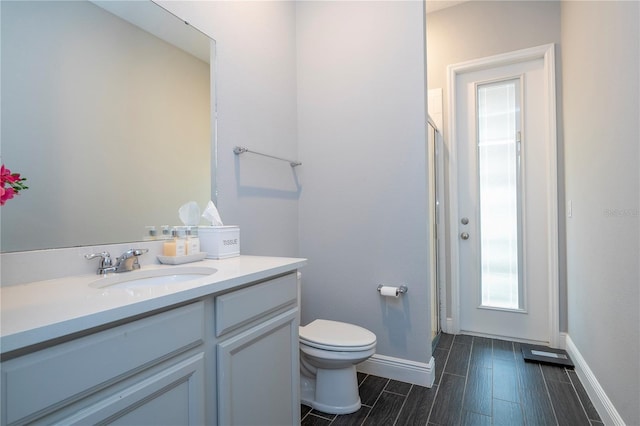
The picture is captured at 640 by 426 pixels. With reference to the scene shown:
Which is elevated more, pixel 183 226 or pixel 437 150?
pixel 437 150

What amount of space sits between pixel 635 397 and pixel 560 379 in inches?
33.7

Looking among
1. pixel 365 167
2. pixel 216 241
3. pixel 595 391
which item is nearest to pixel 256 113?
pixel 365 167

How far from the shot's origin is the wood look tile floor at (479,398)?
1.64m

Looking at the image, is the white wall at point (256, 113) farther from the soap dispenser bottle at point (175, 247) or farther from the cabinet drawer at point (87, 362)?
the cabinet drawer at point (87, 362)

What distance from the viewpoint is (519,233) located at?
8.63 feet

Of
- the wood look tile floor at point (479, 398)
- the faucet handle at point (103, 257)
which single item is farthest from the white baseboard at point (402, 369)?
the faucet handle at point (103, 257)

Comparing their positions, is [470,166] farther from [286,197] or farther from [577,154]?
[286,197]

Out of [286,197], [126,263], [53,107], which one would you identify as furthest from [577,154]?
[53,107]

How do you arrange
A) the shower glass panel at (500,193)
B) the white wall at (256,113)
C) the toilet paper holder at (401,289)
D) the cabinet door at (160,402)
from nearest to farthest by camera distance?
the cabinet door at (160,402), the white wall at (256,113), the toilet paper holder at (401,289), the shower glass panel at (500,193)

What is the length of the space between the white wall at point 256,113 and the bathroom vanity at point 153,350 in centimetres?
62

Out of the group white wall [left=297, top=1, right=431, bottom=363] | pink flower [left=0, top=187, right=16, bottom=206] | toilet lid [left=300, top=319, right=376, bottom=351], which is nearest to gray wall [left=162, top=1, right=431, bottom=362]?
white wall [left=297, top=1, right=431, bottom=363]

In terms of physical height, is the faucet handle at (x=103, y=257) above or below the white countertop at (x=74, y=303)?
above

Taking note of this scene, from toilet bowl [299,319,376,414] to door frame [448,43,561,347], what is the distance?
1.36 m

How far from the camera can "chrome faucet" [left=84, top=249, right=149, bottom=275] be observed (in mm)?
1157
